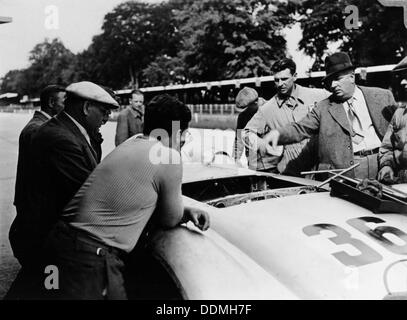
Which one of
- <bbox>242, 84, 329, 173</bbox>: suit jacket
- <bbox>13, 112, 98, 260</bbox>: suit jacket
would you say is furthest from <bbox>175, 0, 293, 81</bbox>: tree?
<bbox>13, 112, 98, 260</bbox>: suit jacket

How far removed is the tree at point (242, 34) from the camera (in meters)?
41.7

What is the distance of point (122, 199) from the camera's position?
2160 mm

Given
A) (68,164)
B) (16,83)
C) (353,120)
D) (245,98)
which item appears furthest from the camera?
(16,83)

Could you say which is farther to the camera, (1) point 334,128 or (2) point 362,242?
(1) point 334,128

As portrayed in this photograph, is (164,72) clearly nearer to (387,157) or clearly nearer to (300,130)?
(300,130)

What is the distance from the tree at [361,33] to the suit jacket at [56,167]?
2541 centimetres

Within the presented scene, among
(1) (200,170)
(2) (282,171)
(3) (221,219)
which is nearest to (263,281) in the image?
(3) (221,219)

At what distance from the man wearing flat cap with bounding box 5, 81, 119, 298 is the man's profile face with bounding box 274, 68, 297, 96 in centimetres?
223

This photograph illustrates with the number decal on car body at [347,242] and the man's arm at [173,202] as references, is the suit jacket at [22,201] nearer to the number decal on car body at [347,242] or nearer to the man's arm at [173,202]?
the man's arm at [173,202]

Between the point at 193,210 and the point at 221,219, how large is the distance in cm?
18

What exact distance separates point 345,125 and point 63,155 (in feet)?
7.21

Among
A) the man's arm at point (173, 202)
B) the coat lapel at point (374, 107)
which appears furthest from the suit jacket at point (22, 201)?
the coat lapel at point (374, 107)

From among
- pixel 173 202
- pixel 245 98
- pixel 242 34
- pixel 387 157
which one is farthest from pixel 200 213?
pixel 242 34

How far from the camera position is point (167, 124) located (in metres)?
2.30
